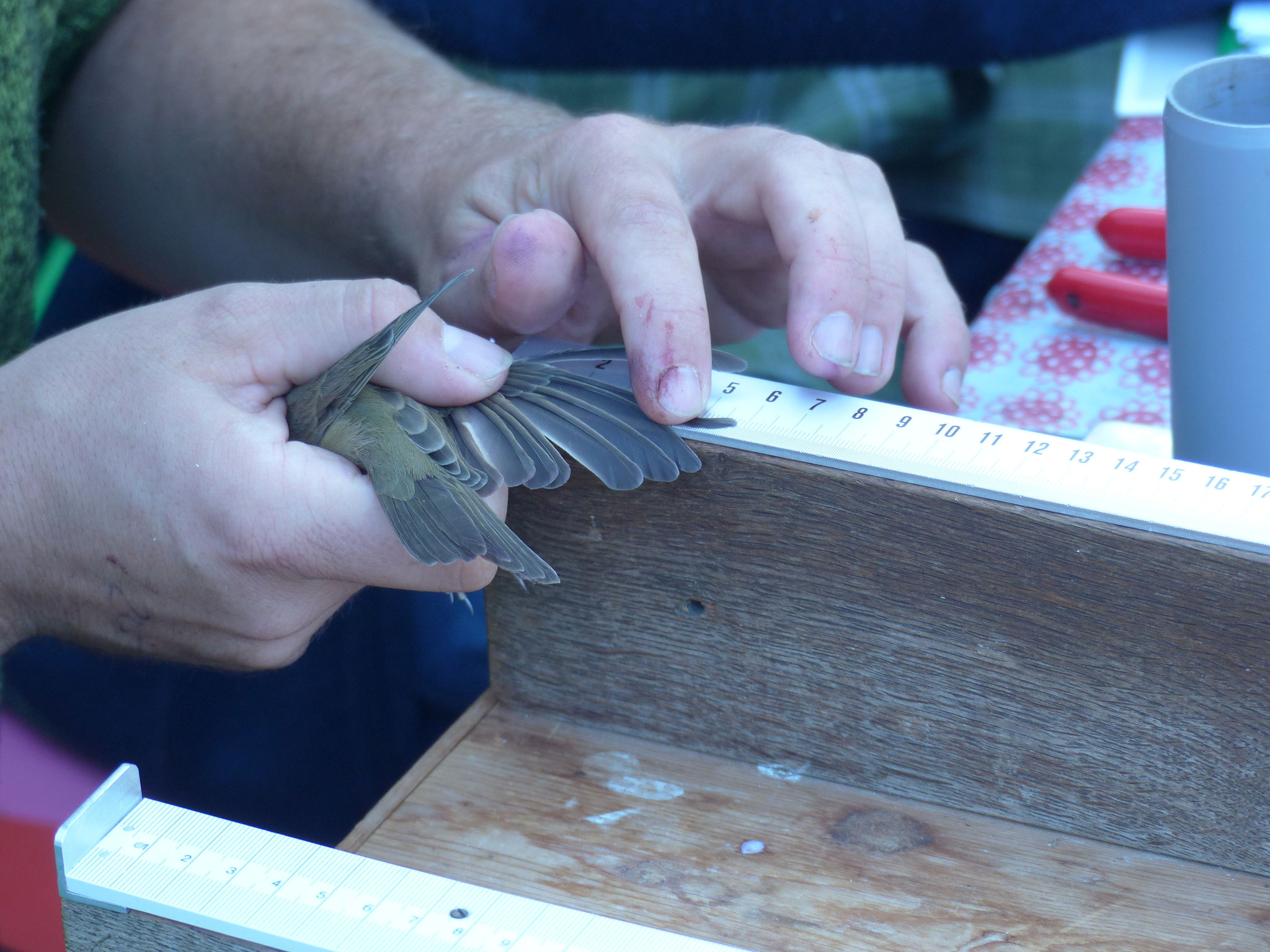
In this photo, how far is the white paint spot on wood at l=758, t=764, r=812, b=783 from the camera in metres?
0.84

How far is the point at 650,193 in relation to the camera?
0.96 meters

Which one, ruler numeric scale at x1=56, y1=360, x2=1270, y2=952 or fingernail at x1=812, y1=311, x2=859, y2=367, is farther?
fingernail at x1=812, y1=311, x2=859, y2=367

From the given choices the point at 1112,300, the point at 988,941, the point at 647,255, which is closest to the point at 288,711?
the point at 647,255

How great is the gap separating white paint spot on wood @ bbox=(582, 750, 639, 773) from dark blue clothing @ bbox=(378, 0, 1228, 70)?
5.00 ft

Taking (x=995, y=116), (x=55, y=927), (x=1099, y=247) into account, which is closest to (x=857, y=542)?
(x=1099, y=247)

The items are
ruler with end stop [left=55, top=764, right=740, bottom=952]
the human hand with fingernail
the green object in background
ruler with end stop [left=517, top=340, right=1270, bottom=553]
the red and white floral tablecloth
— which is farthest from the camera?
the green object in background

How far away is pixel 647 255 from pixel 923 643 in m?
0.35

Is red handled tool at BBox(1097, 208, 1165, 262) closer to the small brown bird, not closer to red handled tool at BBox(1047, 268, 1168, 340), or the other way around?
red handled tool at BBox(1047, 268, 1168, 340)

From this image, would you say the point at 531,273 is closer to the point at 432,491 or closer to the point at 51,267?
the point at 432,491

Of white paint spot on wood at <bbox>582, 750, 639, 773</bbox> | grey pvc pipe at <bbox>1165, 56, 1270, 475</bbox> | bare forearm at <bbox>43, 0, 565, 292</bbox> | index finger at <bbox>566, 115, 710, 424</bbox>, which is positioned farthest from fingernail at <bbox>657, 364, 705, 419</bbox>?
bare forearm at <bbox>43, 0, 565, 292</bbox>

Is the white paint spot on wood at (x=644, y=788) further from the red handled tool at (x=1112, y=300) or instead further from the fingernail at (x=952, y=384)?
the red handled tool at (x=1112, y=300)

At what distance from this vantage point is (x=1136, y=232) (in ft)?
4.23

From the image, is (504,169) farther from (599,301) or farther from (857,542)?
(857,542)

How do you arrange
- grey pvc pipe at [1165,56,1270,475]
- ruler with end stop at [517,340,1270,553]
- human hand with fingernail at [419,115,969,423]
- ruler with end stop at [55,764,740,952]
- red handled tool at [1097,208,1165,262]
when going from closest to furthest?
ruler with end stop at [55,764,740,952]
ruler with end stop at [517,340,1270,553]
grey pvc pipe at [1165,56,1270,475]
human hand with fingernail at [419,115,969,423]
red handled tool at [1097,208,1165,262]
